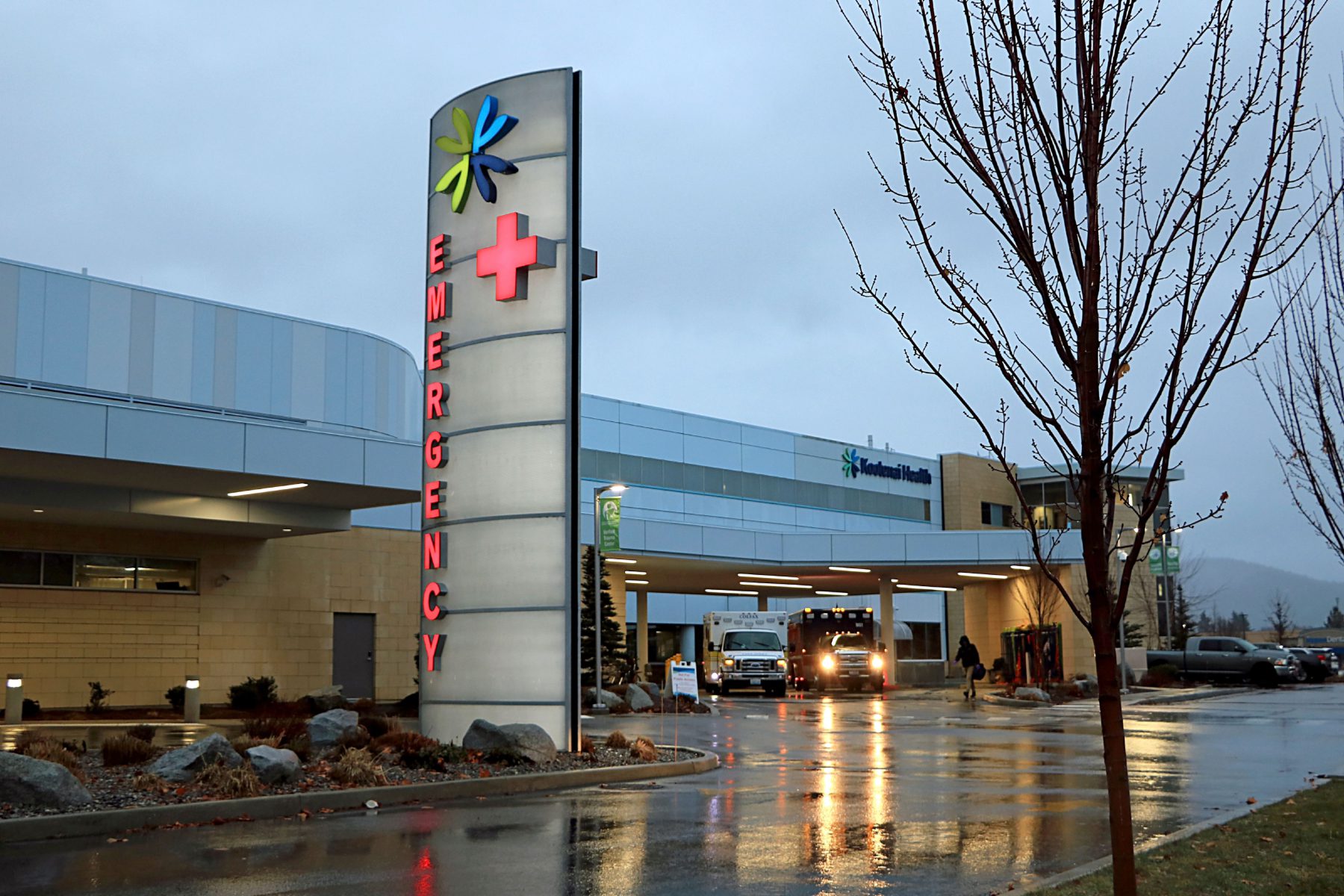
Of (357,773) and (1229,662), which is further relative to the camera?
(1229,662)

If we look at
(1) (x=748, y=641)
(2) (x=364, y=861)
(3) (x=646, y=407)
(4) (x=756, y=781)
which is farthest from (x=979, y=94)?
(3) (x=646, y=407)

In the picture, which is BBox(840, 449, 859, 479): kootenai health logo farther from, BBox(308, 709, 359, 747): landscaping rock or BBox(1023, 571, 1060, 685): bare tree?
BBox(308, 709, 359, 747): landscaping rock

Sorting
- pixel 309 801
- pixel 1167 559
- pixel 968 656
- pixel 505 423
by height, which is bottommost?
pixel 309 801

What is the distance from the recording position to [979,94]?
19.2 feet

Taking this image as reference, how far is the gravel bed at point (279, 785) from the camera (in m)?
13.0

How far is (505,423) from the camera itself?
20.2 metres

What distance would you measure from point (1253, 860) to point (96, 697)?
27643mm

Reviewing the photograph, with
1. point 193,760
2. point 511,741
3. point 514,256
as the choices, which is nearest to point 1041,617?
point 514,256

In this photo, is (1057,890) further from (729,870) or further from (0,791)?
(0,791)

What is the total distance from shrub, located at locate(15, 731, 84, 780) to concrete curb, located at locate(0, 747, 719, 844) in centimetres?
161

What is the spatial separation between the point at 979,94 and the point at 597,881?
659cm

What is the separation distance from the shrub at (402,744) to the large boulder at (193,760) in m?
2.72

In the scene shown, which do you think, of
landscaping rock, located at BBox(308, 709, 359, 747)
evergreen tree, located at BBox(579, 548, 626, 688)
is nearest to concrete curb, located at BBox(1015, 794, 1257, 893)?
landscaping rock, located at BBox(308, 709, 359, 747)

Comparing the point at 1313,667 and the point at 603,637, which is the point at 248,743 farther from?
the point at 1313,667
